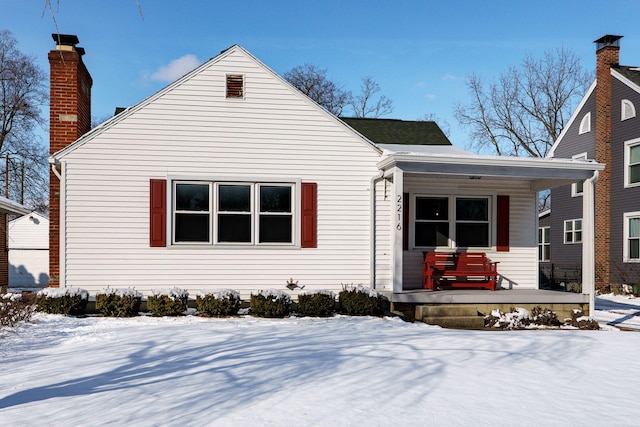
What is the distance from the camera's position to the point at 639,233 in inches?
779

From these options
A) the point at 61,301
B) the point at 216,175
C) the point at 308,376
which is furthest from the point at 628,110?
the point at 61,301

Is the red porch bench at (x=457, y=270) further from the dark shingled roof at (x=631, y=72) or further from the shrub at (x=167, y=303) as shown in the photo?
the dark shingled roof at (x=631, y=72)

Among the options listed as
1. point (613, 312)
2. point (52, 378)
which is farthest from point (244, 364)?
point (613, 312)

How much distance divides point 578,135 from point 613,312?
1205 cm

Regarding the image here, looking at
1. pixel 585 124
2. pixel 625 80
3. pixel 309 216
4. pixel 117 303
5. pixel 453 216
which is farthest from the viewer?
pixel 585 124

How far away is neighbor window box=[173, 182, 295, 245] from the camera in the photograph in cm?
1153

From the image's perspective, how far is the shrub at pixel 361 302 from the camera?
10.8 m

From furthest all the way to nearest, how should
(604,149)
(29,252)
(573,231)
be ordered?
(29,252) < (573,231) < (604,149)

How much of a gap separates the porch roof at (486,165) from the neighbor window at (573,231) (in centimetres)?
1297

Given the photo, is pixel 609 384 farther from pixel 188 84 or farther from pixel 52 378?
pixel 188 84

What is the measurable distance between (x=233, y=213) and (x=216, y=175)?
87cm

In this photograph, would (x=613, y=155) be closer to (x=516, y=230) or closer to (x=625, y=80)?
(x=625, y=80)

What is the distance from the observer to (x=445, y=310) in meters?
11.1

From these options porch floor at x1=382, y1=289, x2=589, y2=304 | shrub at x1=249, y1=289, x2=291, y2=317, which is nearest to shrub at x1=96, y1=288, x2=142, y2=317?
shrub at x1=249, y1=289, x2=291, y2=317
